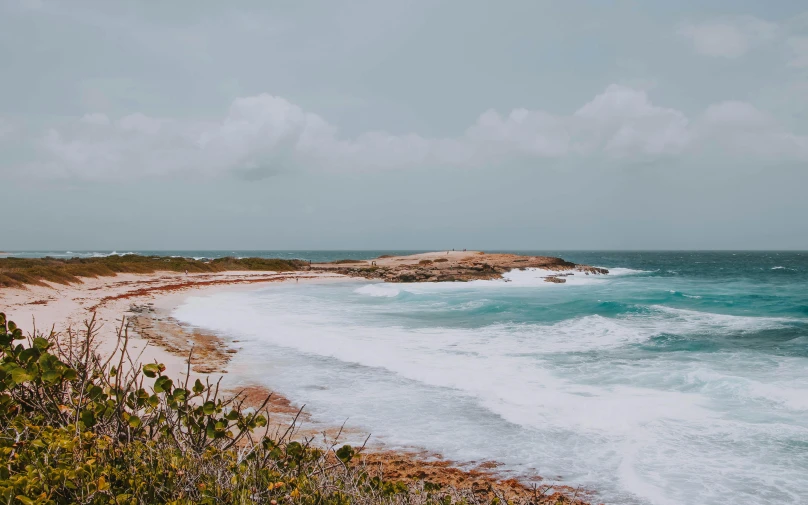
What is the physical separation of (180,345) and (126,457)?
12.0 m

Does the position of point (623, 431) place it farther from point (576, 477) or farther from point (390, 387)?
point (390, 387)

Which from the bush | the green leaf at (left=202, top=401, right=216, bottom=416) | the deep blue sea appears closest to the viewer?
the bush

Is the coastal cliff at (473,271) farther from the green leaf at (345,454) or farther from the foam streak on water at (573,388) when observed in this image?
the green leaf at (345,454)

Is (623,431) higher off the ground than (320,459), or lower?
lower

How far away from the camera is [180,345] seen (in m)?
14.0

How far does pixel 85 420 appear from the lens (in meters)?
3.25

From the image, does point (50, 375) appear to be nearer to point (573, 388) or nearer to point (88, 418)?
point (88, 418)

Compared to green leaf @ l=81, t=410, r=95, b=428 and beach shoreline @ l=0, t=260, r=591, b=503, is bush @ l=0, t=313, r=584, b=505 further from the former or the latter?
beach shoreline @ l=0, t=260, r=591, b=503

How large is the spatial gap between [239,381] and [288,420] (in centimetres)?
295

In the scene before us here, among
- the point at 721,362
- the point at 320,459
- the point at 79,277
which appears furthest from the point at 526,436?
the point at 79,277

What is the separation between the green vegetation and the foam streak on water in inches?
476

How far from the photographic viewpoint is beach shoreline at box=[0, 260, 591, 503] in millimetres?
6223

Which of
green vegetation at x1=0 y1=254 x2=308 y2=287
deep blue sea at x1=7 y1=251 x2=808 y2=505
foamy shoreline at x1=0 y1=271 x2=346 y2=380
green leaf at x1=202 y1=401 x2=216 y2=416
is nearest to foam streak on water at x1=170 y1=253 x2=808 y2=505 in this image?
deep blue sea at x1=7 y1=251 x2=808 y2=505

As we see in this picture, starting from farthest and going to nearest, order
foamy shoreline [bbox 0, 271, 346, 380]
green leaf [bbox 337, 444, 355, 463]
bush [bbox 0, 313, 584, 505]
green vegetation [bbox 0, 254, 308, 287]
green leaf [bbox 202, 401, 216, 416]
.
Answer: green vegetation [bbox 0, 254, 308, 287]
foamy shoreline [bbox 0, 271, 346, 380]
green leaf [bbox 337, 444, 355, 463]
green leaf [bbox 202, 401, 216, 416]
bush [bbox 0, 313, 584, 505]
